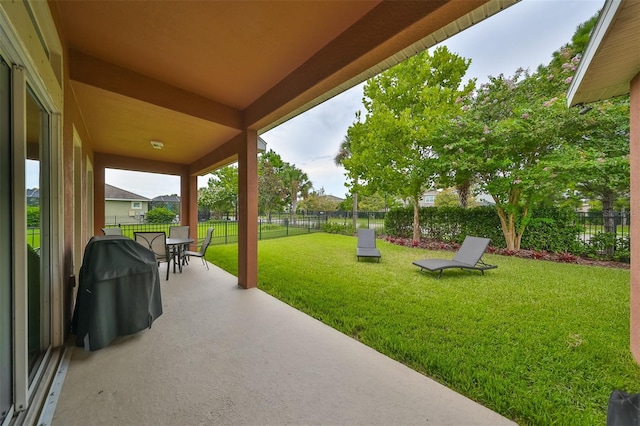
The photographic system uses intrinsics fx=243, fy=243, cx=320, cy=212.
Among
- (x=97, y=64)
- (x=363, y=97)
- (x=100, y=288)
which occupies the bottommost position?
(x=100, y=288)

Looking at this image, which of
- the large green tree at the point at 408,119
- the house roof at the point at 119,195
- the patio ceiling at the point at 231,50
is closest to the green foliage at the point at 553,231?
the large green tree at the point at 408,119

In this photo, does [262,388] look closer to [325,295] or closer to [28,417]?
[28,417]

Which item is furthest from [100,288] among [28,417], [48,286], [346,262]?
[346,262]

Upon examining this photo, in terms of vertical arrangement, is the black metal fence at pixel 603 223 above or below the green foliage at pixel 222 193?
below

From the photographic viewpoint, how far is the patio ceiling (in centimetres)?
210

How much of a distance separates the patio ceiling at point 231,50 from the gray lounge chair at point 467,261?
4084mm

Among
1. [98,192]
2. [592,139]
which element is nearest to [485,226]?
[592,139]

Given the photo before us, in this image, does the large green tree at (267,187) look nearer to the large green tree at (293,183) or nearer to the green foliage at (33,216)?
the large green tree at (293,183)

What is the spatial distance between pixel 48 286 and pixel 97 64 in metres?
2.51

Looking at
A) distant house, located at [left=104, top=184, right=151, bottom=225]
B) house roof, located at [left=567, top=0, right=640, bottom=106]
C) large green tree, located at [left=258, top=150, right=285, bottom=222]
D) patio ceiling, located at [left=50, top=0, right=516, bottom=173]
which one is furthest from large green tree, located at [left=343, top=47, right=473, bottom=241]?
distant house, located at [left=104, top=184, right=151, bottom=225]

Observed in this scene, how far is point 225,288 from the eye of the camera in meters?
4.50

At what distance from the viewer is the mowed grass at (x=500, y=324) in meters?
1.92

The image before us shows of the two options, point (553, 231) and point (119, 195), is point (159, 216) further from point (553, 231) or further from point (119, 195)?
point (553, 231)

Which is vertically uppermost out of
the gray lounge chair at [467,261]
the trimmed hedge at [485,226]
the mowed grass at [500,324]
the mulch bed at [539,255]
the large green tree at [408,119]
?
the large green tree at [408,119]
